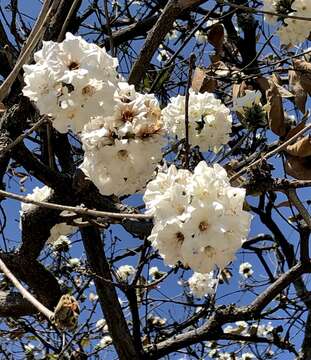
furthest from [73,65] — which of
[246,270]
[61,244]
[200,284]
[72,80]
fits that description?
[246,270]

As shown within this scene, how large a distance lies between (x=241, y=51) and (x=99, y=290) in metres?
2.07

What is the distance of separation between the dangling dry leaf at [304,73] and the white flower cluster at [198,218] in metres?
1.12

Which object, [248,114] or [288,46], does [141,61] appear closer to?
[248,114]

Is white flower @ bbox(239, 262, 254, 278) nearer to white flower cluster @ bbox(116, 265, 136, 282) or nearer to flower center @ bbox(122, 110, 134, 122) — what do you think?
white flower cluster @ bbox(116, 265, 136, 282)

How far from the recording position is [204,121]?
8.06ft

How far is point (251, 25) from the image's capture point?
173 inches

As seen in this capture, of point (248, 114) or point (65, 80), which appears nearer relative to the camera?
point (65, 80)

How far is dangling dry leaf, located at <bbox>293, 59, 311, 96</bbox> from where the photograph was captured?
2.46 m

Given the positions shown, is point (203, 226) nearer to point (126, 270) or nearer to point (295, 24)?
point (295, 24)

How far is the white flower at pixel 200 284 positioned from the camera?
4.84 m

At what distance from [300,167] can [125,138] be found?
0.65m

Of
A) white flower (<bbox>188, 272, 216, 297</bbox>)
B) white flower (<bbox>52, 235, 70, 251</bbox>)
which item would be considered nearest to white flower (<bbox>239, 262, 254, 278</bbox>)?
white flower (<bbox>188, 272, 216, 297</bbox>)

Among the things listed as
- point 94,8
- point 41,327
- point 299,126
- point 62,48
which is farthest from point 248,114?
point 41,327

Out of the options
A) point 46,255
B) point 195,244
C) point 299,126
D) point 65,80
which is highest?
point 46,255
